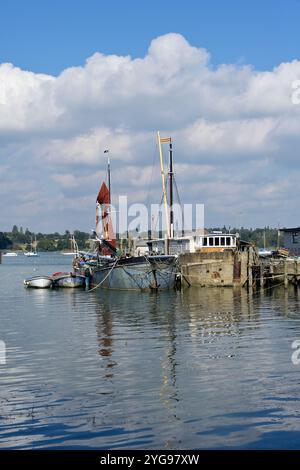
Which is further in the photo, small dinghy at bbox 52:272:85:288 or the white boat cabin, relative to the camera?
small dinghy at bbox 52:272:85:288

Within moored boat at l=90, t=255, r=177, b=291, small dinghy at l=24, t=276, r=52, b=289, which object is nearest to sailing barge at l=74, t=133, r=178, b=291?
moored boat at l=90, t=255, r=177, b=291

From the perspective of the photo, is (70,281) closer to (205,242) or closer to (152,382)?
(205,242)

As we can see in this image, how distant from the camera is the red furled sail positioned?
87.1 m

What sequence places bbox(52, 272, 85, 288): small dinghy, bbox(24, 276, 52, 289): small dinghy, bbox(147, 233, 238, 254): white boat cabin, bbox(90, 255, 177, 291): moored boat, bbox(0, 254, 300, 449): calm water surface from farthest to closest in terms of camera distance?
bbox(24, 276, 52, 289): small dinghy → bbox(52, 272, 85, 288): small dinghy → bbox(147, 233, 238, 254): white boat cabin → bbox(90, 255, 177, 291): moored boat → bbox(0, 254, 300, 449): calm water surface

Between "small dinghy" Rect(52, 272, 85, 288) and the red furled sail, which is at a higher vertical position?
the red furled sail

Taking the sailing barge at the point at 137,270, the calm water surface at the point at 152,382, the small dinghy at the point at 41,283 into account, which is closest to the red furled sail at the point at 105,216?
the sailing barge at the point at 137,270

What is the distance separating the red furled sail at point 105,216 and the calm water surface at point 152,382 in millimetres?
42419

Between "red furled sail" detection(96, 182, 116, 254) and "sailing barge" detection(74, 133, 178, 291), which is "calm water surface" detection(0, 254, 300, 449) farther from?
"red furled sail" detection(96, 182, 116, 254)

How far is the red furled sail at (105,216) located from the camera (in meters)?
87.1

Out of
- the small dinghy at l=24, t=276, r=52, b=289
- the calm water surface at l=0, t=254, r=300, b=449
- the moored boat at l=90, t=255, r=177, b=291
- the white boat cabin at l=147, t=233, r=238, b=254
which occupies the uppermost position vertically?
the white boat cabin at l=147, t=233, r=238, b=254

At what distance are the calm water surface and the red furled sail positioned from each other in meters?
42.4

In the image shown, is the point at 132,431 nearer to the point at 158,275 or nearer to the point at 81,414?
the point at 81,414
